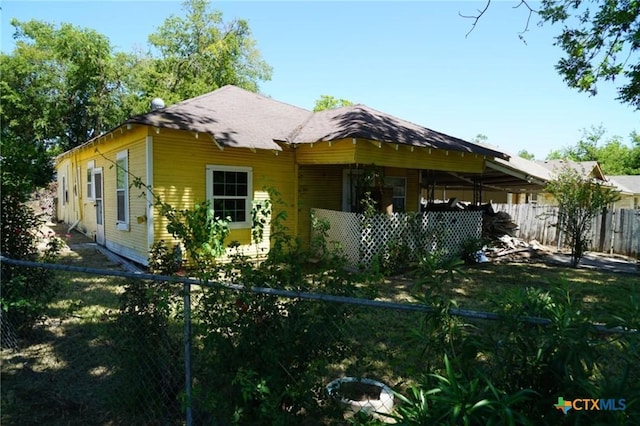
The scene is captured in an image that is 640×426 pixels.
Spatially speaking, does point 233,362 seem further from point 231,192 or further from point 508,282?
point 508,282

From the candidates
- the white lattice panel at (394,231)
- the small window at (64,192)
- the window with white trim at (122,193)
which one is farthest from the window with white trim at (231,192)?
the small window at (64,192)

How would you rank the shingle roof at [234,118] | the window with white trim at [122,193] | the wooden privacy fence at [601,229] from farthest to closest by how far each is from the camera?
A: the wooden privacy fence at [601,229] < the window with white trim at [122,193] < the shingle roof at [234,118]

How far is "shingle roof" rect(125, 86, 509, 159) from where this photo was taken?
909cm

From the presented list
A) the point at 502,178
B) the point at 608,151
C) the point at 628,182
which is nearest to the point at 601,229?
the point at 502,178

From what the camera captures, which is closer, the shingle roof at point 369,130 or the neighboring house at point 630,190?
the shingle roof at point 369,130

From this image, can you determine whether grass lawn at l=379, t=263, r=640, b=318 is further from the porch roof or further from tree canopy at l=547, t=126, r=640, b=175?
tree canopy at l=547, t=126, r=640, b=175

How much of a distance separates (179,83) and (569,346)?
33170 mm

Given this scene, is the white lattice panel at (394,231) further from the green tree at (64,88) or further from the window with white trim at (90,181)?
the green tree at (64,88)

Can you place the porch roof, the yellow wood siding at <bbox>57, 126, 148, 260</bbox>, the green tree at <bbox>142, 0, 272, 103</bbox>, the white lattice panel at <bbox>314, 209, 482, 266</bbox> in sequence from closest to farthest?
the yellow wood siding at <bbox>57, 126, 148, 260</bbox>
the white lattice panel at <bbox>314, 209, 482, 266</bbox>
the porch roof
the green tree at <bbox>142, 0, 272, 103</bbox>

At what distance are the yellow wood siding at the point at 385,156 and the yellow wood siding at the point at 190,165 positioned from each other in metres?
1.13

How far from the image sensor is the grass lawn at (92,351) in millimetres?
2743

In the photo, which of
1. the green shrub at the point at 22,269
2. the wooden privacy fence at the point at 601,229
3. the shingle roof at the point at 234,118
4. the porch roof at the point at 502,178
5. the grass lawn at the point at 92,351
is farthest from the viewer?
the wooden privacy fence at the point at 601,229

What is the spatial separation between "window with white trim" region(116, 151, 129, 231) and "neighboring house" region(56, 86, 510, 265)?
28mm


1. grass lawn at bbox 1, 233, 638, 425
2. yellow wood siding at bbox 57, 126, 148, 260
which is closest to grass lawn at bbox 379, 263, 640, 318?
grass lawn at bbox 1, 233, 638, 425
